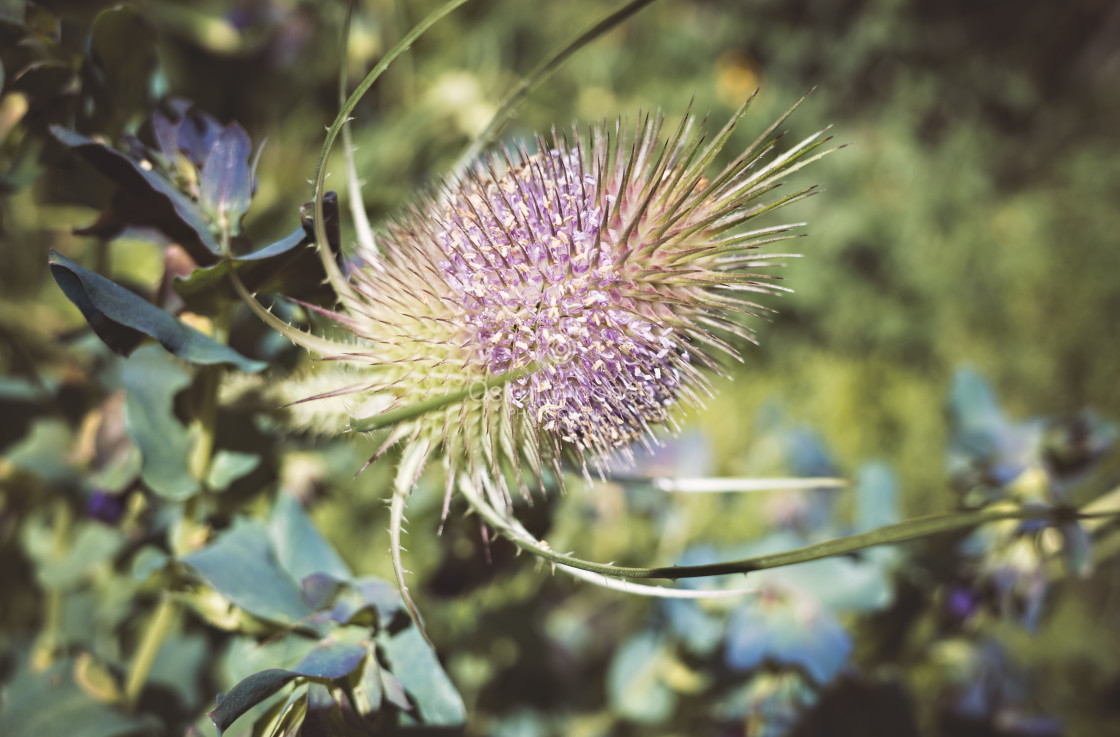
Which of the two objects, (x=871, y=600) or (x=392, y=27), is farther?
(x=392, y=27)

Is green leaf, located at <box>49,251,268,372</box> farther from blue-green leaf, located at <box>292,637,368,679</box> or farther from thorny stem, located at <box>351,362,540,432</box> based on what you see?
blue-green leaf, located at <box>292,637,368,679</box>

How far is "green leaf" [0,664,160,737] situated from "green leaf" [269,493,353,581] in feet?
0.78

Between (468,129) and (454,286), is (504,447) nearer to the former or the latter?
(454,286)

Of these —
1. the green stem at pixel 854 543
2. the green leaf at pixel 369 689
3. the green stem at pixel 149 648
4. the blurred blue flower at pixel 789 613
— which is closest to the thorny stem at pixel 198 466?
the green stem at pixel 149 648

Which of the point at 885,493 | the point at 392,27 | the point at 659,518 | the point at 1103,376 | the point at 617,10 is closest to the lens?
the point at 617,10

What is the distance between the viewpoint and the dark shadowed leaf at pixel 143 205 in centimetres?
62

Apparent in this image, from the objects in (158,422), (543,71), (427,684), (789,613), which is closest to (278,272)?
(158,422)

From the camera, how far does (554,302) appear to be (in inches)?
25.5

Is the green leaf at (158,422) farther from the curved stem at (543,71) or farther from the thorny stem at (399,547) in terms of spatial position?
the curved stem at (543,71)

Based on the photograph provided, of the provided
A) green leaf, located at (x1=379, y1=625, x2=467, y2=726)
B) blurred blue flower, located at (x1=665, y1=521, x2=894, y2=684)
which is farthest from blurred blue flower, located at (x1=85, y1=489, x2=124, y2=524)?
blurred blue flower, located at (x1=665, y1=521, x2=894, y2=684)

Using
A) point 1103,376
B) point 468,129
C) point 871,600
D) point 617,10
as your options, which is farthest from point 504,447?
point 1103,376

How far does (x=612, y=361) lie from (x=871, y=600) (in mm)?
654

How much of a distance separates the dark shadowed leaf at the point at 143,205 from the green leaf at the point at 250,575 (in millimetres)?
306

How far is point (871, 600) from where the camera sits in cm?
102
